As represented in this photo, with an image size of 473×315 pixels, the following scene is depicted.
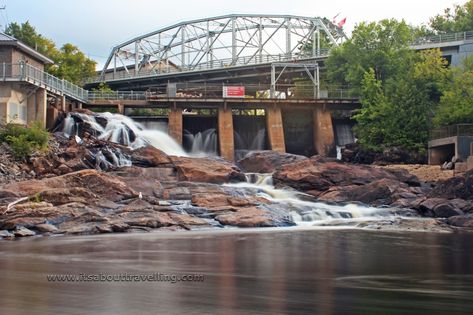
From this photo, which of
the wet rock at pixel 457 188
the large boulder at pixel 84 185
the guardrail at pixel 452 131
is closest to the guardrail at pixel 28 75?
the large boulder at pixel 84 185

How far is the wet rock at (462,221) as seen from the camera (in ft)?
119

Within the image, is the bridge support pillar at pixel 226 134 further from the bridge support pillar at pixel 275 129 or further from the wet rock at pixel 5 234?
the wet rock at pixel 5 234

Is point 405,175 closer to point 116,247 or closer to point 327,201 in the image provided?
point 327,201

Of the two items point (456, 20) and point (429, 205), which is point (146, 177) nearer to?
point (429, 205)

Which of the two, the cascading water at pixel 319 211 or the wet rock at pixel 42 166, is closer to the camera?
the cascading water at pixel 319 211

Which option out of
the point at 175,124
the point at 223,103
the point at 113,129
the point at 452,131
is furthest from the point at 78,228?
the point at 223,103

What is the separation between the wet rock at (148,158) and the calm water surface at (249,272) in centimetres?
1896

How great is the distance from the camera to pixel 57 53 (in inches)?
3445

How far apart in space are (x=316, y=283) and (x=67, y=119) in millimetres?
46196

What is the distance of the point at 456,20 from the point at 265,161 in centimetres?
4971

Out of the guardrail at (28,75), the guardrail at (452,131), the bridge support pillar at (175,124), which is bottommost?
the guardrail at (452,131)

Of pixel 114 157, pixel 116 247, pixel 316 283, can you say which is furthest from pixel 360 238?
pixel 114 157

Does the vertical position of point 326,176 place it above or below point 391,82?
below

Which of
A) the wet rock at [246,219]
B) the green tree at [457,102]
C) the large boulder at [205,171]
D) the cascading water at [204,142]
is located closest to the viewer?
the wet rock at [246,219]
